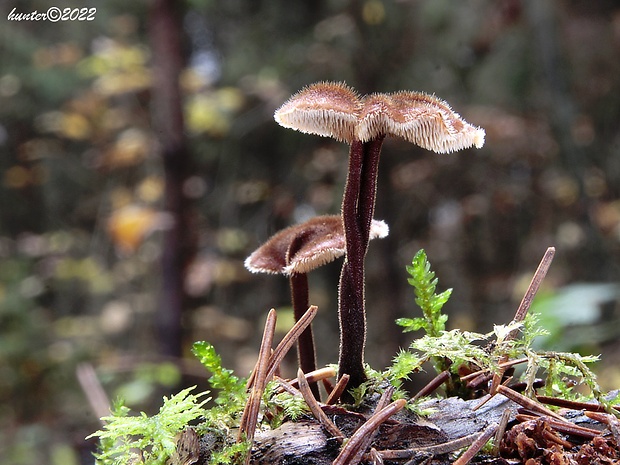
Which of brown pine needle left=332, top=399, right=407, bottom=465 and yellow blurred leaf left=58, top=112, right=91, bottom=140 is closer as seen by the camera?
brown pine needle left=332, top=399, right=407, bottom=465

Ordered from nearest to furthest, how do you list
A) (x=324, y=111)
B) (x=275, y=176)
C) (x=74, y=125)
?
(x=324, y=111) < (x=275, y=176) < (x=74, y=125)

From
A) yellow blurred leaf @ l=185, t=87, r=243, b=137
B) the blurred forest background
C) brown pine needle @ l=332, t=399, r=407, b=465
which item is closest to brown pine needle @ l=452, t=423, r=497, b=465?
brown pine needle @ l=332, t=399, r=407, b=465

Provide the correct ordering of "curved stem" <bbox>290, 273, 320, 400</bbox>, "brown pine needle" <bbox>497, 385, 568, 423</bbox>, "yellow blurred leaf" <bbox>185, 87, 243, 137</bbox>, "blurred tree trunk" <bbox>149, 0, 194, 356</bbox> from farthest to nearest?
"yellow blurred leaf" <bbox>185, 87, 243, 137</bbox>
"blurred tree trunk" <bbox>149, 0, 194, 356</bbox>
"curved stem" <bbox>290, 273, 320, 400</bbox>
"brown pine needle" <bbox>497, 385, 568, 423</bbox>

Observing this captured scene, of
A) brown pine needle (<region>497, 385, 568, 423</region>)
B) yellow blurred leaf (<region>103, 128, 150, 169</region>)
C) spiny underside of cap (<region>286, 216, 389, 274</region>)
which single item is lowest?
brown pine needle (<region>497, 385, 568, 423</region>)

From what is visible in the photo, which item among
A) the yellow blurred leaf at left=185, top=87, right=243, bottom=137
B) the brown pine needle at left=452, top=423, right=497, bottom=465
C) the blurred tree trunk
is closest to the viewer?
the brown pine needle at left=452, top=423, right=497, bottom=465

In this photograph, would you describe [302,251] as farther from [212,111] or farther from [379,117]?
[212,111]

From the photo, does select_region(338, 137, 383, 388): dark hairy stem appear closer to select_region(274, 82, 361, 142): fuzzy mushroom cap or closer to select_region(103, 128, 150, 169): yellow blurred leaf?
select_region(274, 82, 361, 142): fuzzy mushroom cap

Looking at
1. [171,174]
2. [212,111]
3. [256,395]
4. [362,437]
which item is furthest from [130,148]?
[362,437]
